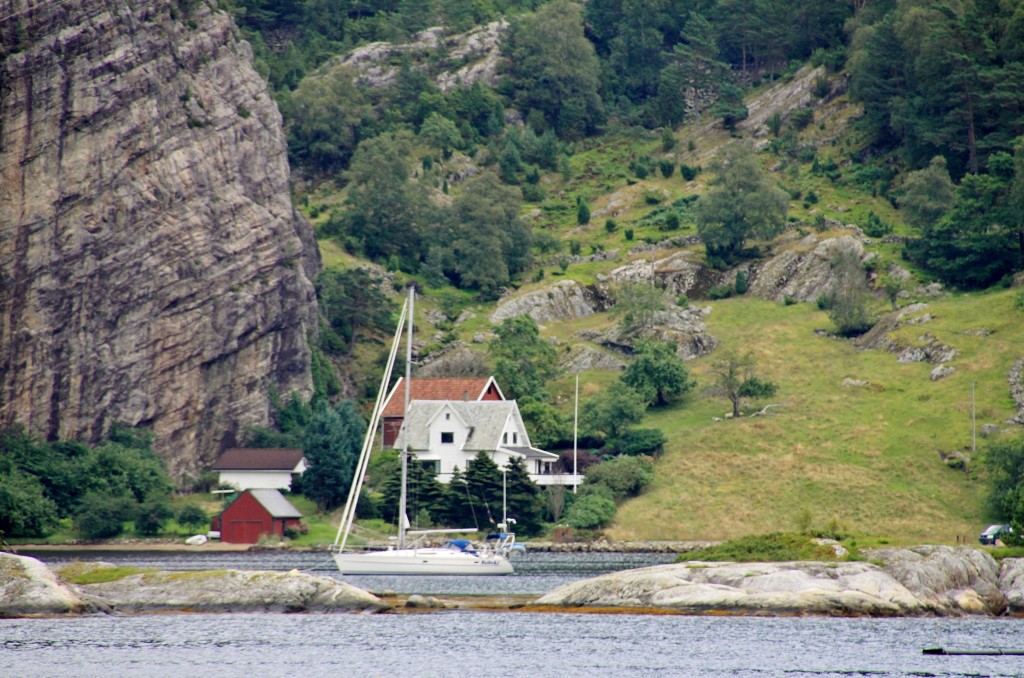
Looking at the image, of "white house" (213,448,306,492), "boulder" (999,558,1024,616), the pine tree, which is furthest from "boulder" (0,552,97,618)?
"white house" (213,448,306,492)

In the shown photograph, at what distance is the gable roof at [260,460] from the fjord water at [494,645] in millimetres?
49654

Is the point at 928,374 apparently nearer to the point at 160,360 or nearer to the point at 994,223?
the point at 994,223

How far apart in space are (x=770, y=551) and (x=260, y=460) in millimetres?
53930

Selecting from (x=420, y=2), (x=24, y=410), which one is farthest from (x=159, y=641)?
(x=420, y=2)

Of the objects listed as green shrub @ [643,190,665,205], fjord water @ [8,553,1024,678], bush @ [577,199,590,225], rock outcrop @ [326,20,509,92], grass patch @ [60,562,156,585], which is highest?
rock outcrop @ [326,20,509,92]

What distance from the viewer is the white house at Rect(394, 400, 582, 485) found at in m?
101

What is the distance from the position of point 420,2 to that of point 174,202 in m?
79.3

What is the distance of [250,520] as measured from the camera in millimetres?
91125

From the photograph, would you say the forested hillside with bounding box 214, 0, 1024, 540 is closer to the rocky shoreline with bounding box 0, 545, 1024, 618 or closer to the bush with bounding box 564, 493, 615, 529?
the bush with bounding box 564, 493, 615, 529

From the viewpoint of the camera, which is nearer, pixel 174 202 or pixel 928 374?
pixel 928 374

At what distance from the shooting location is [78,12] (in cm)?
10856

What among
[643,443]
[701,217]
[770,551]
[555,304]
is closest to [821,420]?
[643,443]

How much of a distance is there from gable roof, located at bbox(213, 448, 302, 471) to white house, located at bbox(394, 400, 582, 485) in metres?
8.65

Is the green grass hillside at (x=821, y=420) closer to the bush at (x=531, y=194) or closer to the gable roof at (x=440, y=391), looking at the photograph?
the gable roof at (x=440, y=391)
